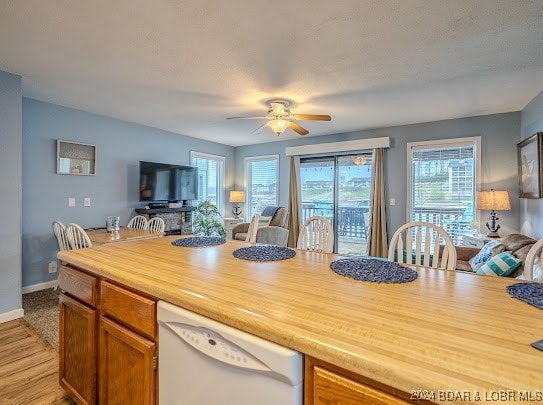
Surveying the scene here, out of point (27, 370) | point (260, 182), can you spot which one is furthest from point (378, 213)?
point (27, 370)

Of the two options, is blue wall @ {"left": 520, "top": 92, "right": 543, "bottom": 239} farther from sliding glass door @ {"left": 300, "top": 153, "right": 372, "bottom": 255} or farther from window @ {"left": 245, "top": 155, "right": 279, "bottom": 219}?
window @ {"left": 245, "top": 155, "right": 279, "bottom": 219}

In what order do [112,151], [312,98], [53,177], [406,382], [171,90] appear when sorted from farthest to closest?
[112,151], [53,177], [312,98], [171,90], [406,382]

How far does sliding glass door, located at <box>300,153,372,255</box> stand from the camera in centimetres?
515

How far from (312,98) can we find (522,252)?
2554 millimetres

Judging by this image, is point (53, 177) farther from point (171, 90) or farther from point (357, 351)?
point (357, 351)

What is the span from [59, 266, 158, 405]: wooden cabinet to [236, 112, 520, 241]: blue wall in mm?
4447

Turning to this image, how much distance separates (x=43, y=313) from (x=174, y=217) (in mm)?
2354

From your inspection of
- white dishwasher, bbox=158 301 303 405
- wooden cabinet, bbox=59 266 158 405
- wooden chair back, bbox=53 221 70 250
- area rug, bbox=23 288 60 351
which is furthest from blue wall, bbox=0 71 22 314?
white dishwasher, bbox=158 301 303 405

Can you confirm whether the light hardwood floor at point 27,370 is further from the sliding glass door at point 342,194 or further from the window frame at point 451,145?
the window frame at point 451,145

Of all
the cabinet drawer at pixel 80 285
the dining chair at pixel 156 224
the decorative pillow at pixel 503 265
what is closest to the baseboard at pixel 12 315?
the dining chair at pixel 156 224

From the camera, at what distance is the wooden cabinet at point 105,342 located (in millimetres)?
1111

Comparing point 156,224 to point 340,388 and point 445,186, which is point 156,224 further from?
point 445,186

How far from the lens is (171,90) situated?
123 inches

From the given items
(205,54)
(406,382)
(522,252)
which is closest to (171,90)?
(205,54)
